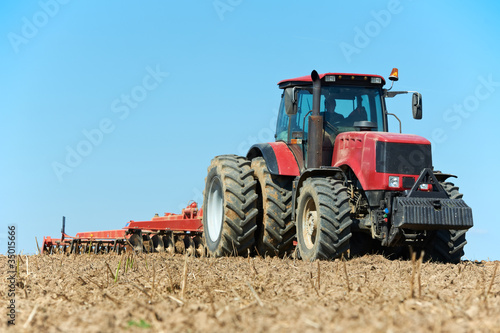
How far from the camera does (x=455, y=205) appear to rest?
8.65 m

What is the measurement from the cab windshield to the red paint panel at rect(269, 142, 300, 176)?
241mm

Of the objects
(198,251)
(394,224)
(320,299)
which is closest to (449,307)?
(320,299)

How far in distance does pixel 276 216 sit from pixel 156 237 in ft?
14.9

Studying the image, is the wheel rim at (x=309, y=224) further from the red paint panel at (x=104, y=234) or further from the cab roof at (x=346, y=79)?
the red paint panel at (x=104, y=234)

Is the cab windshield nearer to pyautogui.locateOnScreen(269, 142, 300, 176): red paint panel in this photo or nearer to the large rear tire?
pyautogui.locateOnScreen(269, 142, 300, 176): red paint panel

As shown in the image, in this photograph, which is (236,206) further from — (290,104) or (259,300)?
(259,300)

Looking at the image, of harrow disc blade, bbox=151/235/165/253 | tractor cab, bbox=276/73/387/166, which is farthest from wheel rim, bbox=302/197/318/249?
harrow disc blade, bbox=151/235/165/253

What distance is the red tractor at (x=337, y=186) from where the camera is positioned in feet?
28.2

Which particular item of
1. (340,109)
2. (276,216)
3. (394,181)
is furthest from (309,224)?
(340,109)

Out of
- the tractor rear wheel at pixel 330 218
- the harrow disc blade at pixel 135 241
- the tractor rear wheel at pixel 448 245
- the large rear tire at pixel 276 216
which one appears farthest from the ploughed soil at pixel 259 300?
the harrow disc blade at pixel 135 241

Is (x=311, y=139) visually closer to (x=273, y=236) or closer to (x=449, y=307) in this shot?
(x=273, y=236)

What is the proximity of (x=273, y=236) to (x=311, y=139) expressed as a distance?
1611 mm

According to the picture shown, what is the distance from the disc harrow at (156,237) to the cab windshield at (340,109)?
3.40 m

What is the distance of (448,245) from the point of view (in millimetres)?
9289
